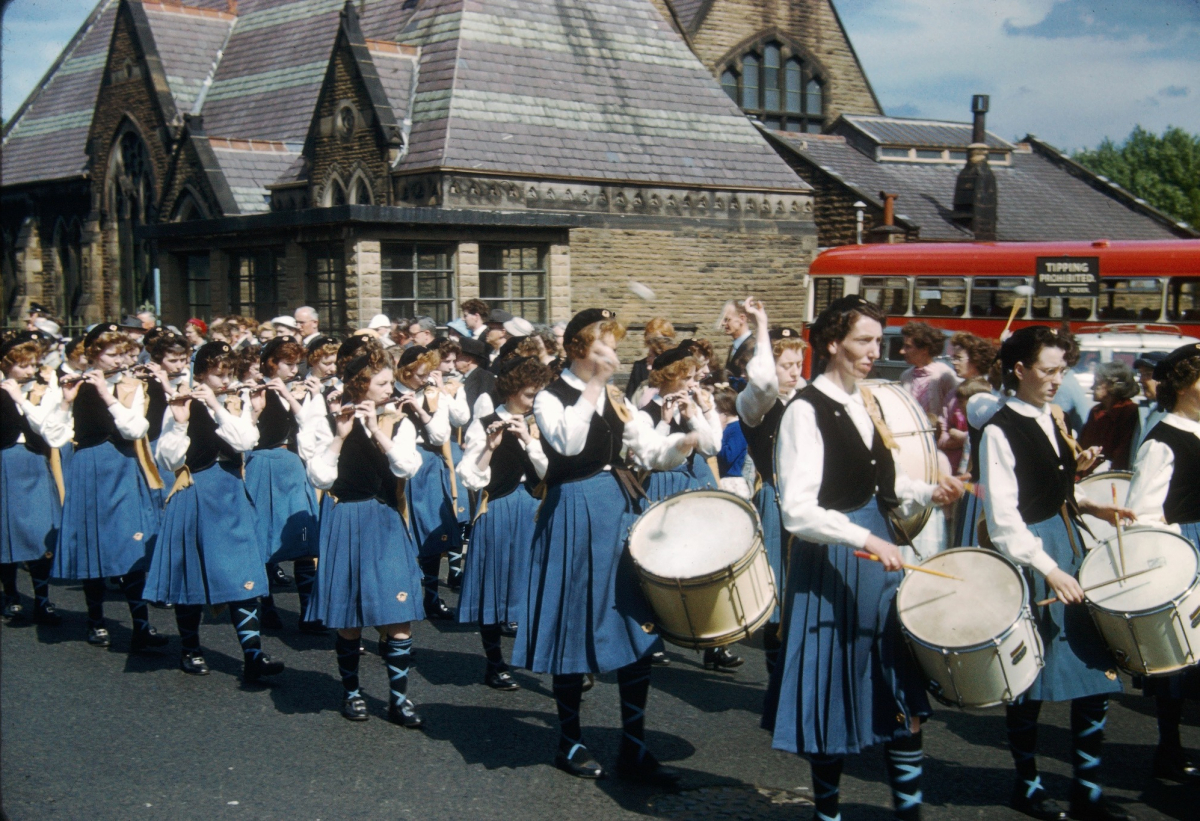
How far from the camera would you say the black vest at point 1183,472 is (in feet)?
16.6

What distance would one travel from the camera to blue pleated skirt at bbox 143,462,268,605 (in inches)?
269

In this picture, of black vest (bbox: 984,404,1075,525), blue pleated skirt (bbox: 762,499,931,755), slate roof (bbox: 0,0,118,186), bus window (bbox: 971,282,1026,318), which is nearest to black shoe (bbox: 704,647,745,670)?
black vest (bbox: 984,404,1075,525)

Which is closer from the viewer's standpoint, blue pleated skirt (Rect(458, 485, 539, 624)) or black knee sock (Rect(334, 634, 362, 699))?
black knee sock (Rect(334, 634, 362, 699))

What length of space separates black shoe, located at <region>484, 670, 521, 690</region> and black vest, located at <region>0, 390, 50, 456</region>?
3.85m

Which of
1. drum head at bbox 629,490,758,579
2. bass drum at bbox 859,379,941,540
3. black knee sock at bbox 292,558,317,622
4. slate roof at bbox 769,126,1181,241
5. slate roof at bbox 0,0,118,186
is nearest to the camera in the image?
bass drum at bbox 859,379,941,540

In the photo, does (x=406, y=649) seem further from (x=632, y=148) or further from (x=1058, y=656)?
(x=632, y=148)

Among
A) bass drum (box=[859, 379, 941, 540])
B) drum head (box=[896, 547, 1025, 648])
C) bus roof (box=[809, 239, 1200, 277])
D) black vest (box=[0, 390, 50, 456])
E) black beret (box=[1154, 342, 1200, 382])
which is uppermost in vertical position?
bus roof (box=[809, 239, 1200, 277])

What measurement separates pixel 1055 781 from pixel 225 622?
18.5ft

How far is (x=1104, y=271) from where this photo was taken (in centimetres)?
1928

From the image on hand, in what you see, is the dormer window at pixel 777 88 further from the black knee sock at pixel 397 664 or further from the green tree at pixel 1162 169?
the black knee sock at pixel 397 664

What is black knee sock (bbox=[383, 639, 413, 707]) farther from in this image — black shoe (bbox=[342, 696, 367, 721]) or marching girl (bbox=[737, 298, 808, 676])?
marching girl (bbox=[737, 298, 808, 676])

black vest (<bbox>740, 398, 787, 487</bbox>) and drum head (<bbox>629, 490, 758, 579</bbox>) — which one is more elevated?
black vest (<bbox>740, 398, 787, 487</bbox>)

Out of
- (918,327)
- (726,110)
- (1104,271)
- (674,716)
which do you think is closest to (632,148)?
(726,110)

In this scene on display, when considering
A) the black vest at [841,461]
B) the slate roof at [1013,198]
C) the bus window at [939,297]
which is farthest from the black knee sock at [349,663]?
the slate roof at [1013,198]
